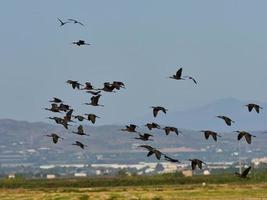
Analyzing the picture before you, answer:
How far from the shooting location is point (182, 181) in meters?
163

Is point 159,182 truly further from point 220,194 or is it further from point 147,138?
point 147,138

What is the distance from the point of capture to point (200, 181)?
160500 mm

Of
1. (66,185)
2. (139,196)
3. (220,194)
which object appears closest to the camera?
(139,196)

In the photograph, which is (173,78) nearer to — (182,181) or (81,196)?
(81,196)

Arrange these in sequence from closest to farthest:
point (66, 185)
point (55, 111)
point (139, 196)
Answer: point (55, 111)
point (139, 196)
point (66, 185)

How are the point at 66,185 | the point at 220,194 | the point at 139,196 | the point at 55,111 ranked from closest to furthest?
1. the point at 55,111
2. the point at 139,196
3. the point at 220,194
4. the point at 66,185

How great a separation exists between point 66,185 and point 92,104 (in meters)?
121

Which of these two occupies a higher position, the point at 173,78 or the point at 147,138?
the point at 173,78

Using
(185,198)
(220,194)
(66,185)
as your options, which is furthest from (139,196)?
(66,185)

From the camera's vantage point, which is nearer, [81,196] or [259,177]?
[81,196]

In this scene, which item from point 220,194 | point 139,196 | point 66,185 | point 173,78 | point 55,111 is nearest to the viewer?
point 173,78

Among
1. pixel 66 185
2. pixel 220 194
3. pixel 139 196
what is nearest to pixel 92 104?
pixel 139 196

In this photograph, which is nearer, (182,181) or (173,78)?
(173,78)

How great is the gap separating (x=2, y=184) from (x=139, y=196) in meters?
75.2
